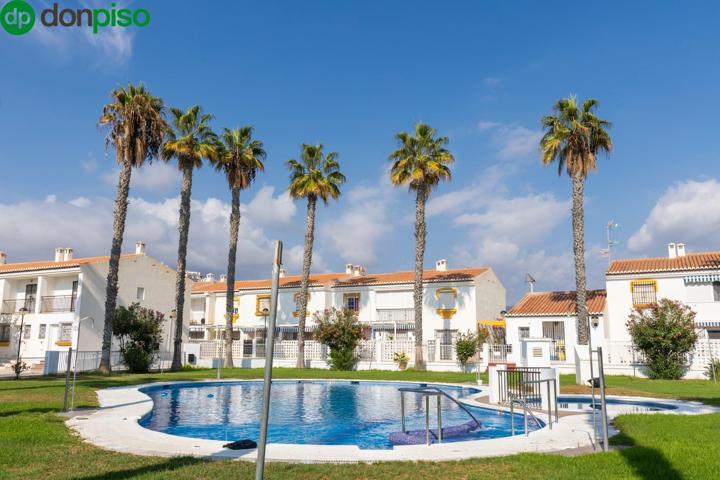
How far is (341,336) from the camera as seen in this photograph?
115 ft

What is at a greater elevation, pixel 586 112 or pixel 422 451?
pixel 586 112

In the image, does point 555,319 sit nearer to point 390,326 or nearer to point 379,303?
point 390,326

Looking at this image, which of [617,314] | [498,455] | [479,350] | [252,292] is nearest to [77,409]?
[498,455]

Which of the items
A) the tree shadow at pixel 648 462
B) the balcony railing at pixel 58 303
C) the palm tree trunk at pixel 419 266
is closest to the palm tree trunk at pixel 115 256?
the balcony railing at pixel 58 303

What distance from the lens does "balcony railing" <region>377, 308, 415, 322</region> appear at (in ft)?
153

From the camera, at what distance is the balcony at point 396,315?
46594mm

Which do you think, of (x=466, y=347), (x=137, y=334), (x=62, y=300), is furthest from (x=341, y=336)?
(x=62, y=300)

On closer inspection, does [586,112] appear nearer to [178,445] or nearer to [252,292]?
[178,445]

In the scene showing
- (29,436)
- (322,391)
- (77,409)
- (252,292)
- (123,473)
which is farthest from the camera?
(252,292)

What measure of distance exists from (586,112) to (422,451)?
27776mm

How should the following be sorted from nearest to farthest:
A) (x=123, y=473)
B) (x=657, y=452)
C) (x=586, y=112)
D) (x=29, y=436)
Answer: (x=123, y=473)
(x=657, y=452)
(x=29, y=436)
(x=586, y=112)

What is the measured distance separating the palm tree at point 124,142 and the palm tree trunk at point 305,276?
39.2 feet

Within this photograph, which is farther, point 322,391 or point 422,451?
point 322,391

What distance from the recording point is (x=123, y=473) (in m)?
7.52
